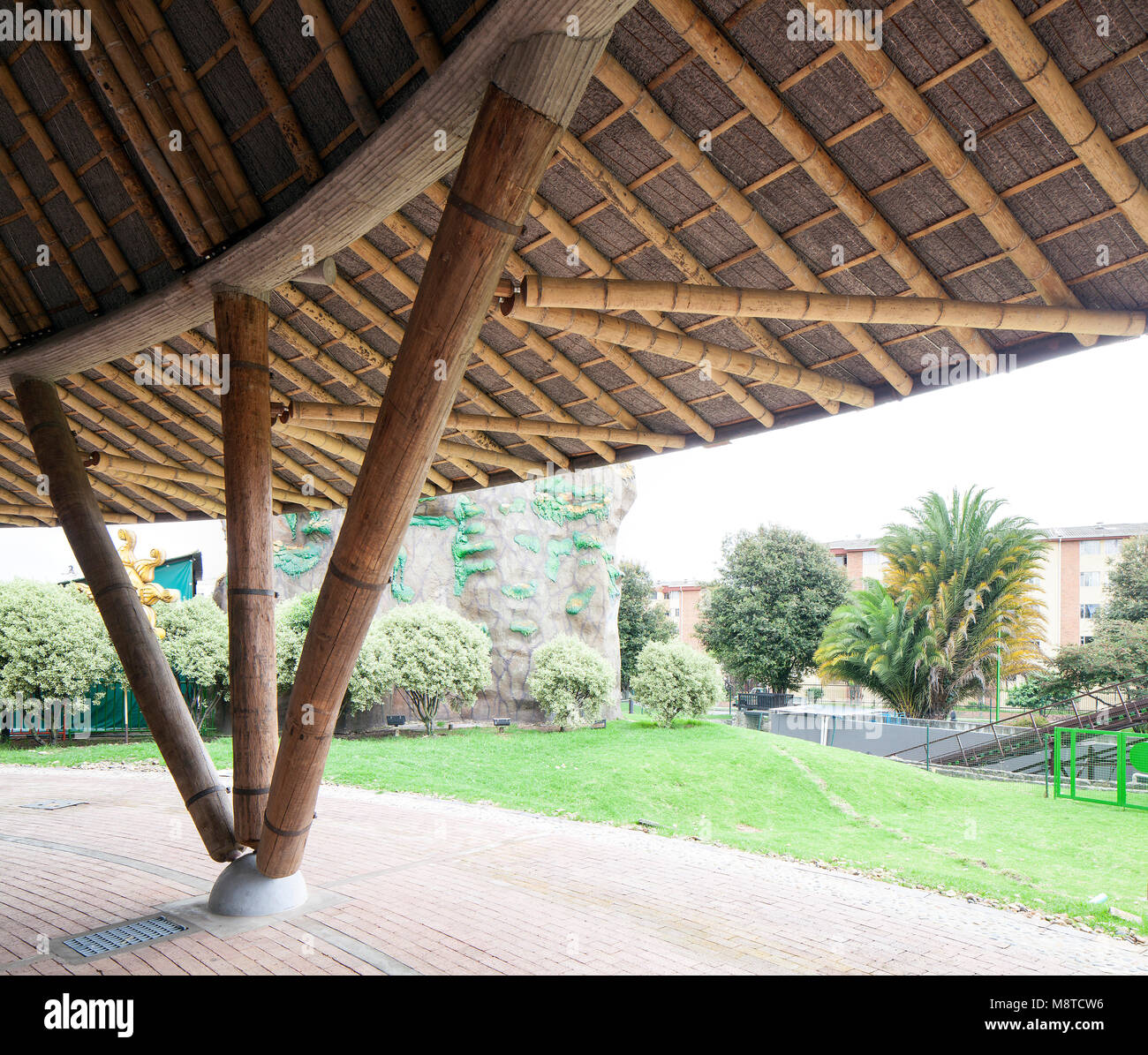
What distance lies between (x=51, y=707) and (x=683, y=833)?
15.6 m

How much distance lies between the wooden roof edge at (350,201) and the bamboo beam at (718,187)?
102 centimetres

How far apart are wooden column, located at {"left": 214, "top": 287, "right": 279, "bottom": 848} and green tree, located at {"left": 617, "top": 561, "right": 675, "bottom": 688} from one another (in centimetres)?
3453

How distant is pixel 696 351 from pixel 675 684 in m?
16.6

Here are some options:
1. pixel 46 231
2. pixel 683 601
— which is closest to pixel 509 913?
pixel 46 231

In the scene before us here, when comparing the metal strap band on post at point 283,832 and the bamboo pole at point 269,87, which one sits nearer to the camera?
the bamboo pole at point 269,87

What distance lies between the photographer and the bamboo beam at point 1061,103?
3.53 m

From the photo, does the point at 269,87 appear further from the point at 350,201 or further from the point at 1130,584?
the point at 1130,584

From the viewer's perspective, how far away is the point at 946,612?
2758 centimetres

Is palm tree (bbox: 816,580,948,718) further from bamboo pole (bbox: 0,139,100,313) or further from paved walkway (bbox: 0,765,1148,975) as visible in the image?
bamboo pole (bbox: 0,139,100,313)

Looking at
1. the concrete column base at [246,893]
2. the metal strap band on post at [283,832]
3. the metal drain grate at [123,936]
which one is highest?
the metal strap band on post at [283,832]

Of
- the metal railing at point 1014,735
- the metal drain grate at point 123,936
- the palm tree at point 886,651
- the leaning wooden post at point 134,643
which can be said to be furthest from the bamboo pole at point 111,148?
the palm tree at point 886,651

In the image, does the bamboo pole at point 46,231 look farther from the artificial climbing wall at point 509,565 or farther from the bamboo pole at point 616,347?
the artificial climbing wall at point 509,565
